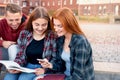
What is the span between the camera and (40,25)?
1.87m

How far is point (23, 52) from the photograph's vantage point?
197 cm

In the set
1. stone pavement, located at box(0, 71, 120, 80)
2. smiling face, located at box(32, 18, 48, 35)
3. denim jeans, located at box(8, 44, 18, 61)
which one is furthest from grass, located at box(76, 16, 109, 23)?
smiling face, located at box(32, 18, 48, 35)

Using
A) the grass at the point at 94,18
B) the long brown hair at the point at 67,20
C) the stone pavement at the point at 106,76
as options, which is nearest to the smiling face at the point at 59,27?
the long brown hair at the point at 67,20

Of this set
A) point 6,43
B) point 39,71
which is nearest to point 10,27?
point 6,43

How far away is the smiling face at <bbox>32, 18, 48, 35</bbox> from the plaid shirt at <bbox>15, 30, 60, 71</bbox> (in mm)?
73

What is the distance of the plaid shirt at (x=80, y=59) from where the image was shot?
5.53 ft

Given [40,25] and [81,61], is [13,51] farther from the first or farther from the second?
[81,61]

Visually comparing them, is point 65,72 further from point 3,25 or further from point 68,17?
point 3,25

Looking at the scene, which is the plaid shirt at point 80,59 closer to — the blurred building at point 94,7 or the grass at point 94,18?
the blurred building at point 94,7

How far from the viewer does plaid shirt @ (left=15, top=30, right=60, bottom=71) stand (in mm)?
1918

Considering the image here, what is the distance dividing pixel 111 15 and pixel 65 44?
3.13 metres

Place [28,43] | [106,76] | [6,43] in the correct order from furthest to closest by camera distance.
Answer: [106,76]
[6,43]
[28,43]

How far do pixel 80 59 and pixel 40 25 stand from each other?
384 millimetres

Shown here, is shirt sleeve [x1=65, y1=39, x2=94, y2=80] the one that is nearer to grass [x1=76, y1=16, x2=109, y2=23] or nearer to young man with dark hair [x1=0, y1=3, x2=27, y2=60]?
young man with dark hair [x1=0, y1=3, x2=27, y2=60]
